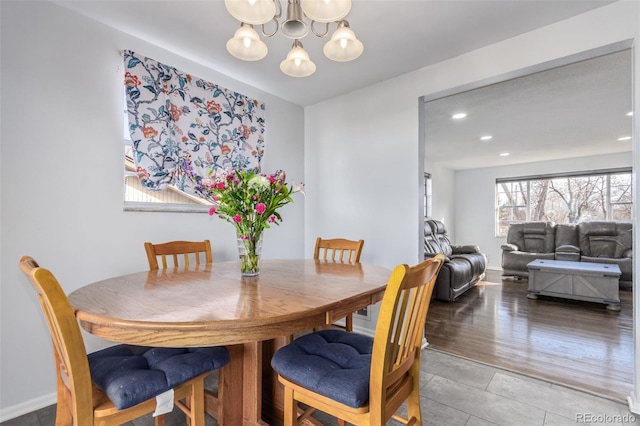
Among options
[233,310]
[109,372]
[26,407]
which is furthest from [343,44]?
[26,407]

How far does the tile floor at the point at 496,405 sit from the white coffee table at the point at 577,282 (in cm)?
258

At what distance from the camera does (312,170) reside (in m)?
3.47

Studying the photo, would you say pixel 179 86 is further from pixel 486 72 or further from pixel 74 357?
pixel 486 72

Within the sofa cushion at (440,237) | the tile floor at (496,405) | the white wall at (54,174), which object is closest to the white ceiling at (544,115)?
the sofa cushion at (440,237)

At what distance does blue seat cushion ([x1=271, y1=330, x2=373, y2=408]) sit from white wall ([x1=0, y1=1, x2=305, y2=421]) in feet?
4.95

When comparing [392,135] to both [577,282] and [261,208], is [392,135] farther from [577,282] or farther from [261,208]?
[577,282]

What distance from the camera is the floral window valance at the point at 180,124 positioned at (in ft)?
7.02

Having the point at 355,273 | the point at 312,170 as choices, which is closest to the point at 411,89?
the point at 312,170

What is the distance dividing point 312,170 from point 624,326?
363 cm

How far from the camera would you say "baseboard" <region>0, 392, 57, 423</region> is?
162cm

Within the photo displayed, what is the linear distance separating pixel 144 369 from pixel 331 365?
2.32 feet

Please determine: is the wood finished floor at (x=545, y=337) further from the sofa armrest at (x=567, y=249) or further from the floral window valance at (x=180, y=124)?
the floral window valance at (x=180, y=124)

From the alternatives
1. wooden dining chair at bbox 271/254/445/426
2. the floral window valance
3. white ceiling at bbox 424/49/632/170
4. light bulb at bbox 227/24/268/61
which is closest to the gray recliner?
white ceiling at bbox 424/49/632/170

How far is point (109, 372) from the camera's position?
1.05 meters
